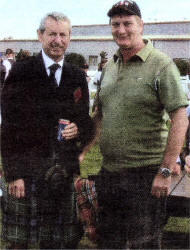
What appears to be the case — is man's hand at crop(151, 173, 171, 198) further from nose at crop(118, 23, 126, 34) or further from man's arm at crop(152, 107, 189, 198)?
nose at crop(118, 23, 126, 34)

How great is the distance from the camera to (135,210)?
1.91 metres

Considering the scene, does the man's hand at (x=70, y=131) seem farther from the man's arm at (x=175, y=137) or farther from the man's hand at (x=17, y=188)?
the man's arm at (x=175, y=137)

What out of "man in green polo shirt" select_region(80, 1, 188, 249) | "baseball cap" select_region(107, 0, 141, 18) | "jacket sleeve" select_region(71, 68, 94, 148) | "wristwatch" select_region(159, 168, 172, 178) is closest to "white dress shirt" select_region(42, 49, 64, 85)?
"jacket sleeve" select_region(71, 68, 94, 148)

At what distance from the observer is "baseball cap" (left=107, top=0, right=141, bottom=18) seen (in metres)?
1.88

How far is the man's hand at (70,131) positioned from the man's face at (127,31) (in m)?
0.42

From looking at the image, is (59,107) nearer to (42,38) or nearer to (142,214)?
(42,38)


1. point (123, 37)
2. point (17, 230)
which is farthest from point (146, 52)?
point (17, 230)

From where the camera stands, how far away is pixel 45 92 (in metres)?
1.87

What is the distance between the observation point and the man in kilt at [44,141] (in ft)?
6.05

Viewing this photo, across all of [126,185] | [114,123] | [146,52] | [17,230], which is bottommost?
[17,230]

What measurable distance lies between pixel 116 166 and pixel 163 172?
237mm

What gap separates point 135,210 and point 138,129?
0.37 m

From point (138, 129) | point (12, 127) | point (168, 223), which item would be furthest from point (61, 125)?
point (168, 223)

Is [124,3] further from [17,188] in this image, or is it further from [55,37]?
[17,188]
